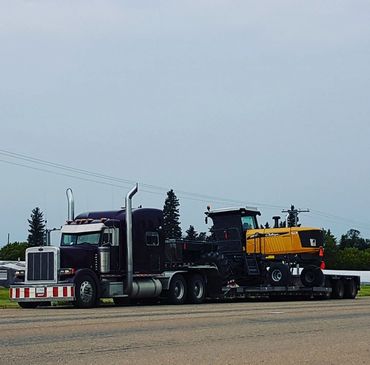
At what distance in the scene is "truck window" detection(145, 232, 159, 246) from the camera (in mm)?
28625

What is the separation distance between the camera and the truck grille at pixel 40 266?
84.6 feet

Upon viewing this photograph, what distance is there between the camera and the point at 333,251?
132 metres

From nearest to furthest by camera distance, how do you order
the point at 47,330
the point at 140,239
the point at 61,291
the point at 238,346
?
the point at 238,346, the point at 47,330, the point at 61,291, the point at 140,239

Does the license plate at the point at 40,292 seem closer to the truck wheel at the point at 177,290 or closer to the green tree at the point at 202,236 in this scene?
the truck wheel at the point at 177,290

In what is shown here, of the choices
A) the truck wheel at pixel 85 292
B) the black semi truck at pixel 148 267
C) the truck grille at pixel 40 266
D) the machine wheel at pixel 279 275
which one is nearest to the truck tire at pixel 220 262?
the black semi truck at pixel 148 267

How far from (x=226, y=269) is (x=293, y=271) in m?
3.08

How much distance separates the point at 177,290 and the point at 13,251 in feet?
346

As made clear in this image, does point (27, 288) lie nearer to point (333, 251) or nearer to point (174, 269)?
point (174, 269)

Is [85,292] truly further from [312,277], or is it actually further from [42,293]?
[312,277]

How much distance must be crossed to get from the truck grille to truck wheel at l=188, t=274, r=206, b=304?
603 cm

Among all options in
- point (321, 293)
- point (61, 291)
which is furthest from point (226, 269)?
point (61, 291)

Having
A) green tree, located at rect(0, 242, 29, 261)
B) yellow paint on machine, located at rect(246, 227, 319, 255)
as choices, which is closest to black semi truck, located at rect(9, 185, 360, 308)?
yellow paint on machine, located at rect(246, 227, 319, 255)

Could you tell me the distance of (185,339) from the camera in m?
13.7

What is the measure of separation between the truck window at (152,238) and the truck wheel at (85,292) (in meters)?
3.54
